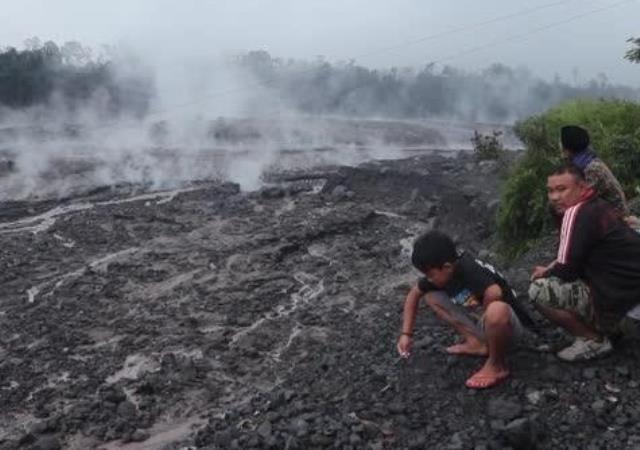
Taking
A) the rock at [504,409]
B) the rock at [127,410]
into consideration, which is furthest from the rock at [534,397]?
the rock at [127,410]

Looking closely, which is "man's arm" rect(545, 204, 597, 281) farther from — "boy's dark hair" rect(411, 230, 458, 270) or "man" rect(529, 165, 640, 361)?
"boy's dark hair" rect(411, 230, 458, 270)

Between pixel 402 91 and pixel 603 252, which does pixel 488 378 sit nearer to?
Result: pixel 603 252

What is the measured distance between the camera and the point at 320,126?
99.0ft

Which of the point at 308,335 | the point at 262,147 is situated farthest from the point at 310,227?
the point at 262,147

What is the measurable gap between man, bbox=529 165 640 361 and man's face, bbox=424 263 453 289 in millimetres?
574

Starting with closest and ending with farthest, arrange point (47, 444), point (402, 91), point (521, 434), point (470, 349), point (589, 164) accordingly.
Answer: point (521, 434) → point (470, 349) → point (589, 164) → point (47, 444) → point (402, 91)

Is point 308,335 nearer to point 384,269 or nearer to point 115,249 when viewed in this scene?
point 384,269

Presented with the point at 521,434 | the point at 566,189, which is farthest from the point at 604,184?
the point at 521,434

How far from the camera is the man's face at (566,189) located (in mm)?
4598

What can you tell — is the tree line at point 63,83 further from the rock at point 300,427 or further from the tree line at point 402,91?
the rock at point 300,427

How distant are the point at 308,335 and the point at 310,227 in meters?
4.47

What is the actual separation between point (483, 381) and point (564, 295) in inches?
30.2

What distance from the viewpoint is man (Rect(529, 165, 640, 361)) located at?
4465mm

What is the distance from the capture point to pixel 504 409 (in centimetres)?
451
